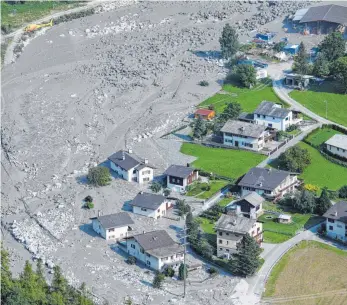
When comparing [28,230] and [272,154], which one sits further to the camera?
[272,154]

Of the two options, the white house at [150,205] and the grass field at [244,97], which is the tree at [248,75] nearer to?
the grass field at [244,97]

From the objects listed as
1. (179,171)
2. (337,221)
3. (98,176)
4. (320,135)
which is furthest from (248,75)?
(337,221)

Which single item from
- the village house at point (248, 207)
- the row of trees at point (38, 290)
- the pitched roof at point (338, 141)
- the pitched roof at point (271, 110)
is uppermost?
the row of trees at point (38, 290)

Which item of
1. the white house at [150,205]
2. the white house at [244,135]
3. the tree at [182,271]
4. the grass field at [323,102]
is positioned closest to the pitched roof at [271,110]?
the white house at [244,135]

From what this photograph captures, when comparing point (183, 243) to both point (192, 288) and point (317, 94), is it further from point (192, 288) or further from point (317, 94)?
point (317, 94)

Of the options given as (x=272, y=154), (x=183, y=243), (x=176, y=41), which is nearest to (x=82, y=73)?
(x=176, y=41)

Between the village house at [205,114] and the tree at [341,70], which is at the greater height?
the tree at [341,70]
